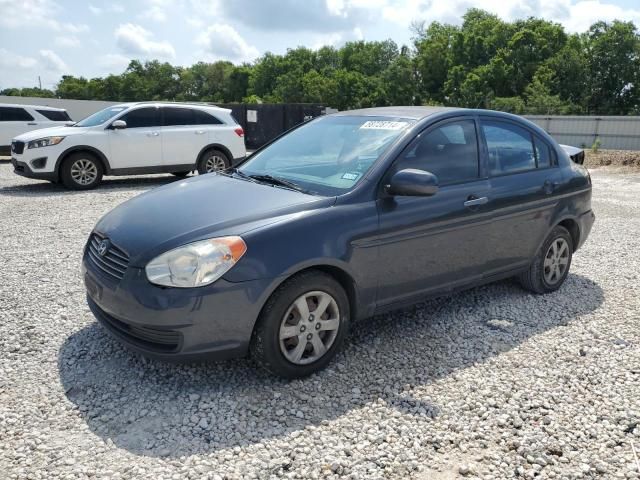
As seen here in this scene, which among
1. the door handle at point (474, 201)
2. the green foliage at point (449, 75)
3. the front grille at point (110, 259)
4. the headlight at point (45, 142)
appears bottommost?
the front grille at point (110, 259)

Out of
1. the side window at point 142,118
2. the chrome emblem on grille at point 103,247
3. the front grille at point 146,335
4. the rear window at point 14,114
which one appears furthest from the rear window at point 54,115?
the front grille at point 146,335

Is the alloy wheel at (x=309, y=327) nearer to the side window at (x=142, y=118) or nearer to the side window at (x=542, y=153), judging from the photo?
the side window at (x=542, y=153)

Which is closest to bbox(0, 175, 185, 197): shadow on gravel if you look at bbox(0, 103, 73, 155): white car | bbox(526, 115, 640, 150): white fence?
bbox(0, 103, 73, 155): white car

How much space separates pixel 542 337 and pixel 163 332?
9.21 feet

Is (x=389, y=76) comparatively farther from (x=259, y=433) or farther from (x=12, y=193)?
(x=259, y=433)

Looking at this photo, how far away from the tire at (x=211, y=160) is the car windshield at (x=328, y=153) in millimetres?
7449

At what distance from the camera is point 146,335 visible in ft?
10.3

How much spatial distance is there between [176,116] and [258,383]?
9.25 m

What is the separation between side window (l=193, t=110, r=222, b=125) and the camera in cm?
1177

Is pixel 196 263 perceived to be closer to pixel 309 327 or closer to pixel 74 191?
pixel 309 327

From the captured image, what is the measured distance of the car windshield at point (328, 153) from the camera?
3.74m

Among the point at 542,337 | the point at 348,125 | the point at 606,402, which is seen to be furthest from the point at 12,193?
the point at 606,402

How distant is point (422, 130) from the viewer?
13.0 ft

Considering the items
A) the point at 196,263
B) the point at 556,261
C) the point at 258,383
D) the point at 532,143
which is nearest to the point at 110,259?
the point at 196,263
